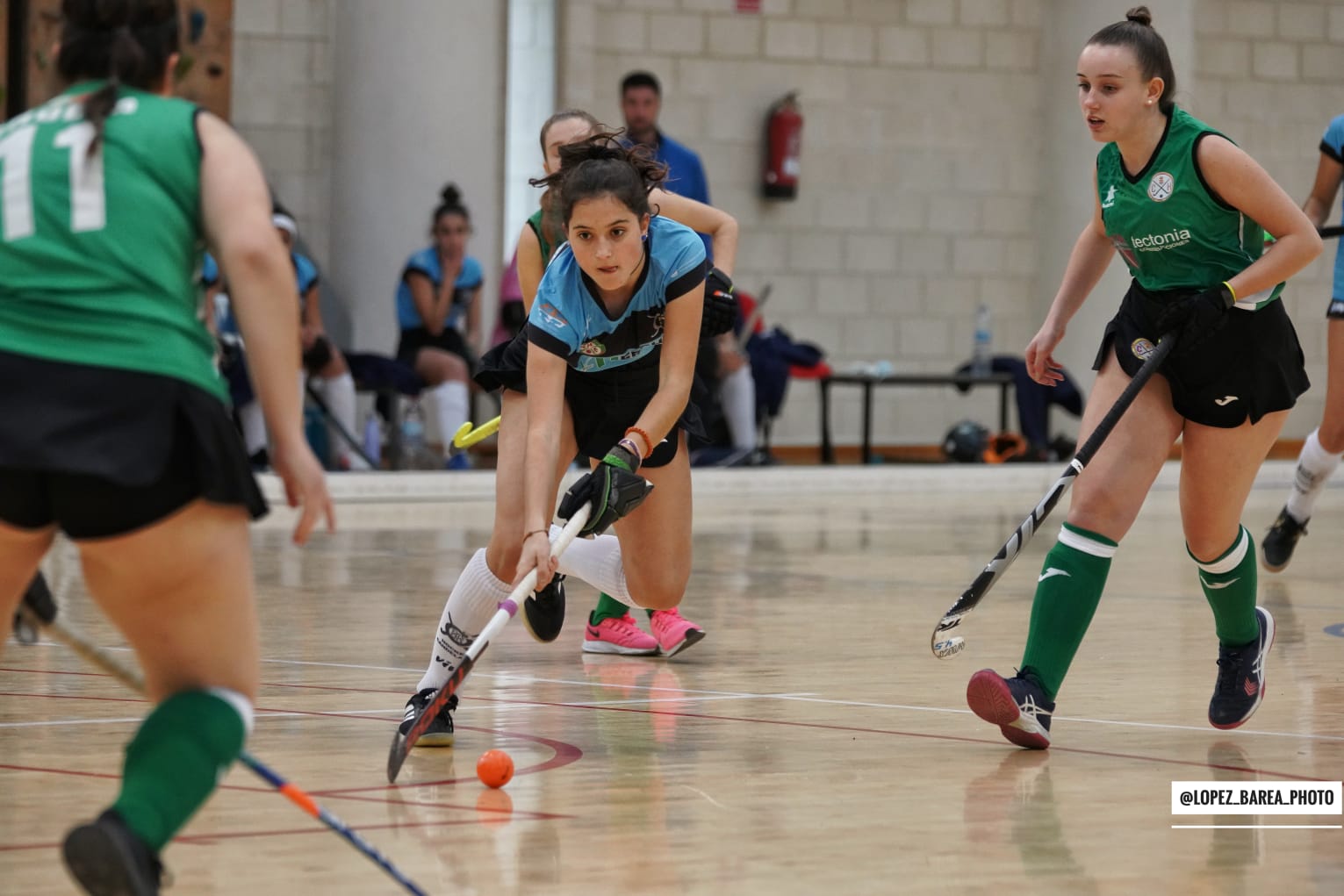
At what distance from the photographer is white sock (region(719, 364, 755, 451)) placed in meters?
9.96

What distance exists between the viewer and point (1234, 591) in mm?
3514

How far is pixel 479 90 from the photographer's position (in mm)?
10586

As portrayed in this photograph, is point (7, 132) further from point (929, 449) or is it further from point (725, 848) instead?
point (929, 449)

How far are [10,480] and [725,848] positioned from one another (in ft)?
3.58

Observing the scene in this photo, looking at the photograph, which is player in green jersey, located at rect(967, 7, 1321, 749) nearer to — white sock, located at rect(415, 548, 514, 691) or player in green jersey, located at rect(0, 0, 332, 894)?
white sock, located at rect(415, 548, 514, 691)

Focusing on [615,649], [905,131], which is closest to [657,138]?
[615,649]

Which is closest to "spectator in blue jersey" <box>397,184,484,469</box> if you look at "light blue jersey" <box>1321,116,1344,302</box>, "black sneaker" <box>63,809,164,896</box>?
"light blue jersey" <box>1321,116,1344,302</box>

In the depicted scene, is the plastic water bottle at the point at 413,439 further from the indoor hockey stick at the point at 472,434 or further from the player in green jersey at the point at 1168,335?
the player in green jersey at the point at 1168,335

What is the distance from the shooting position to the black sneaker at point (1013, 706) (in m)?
3.20

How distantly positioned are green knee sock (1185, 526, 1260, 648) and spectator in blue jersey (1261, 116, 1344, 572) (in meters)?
1.89

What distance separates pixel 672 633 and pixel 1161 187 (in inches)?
65.7

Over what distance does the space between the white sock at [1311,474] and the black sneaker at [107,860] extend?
4380 mm

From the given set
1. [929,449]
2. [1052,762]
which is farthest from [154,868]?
[929,449]

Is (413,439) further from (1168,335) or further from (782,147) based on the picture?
(1168,335)
